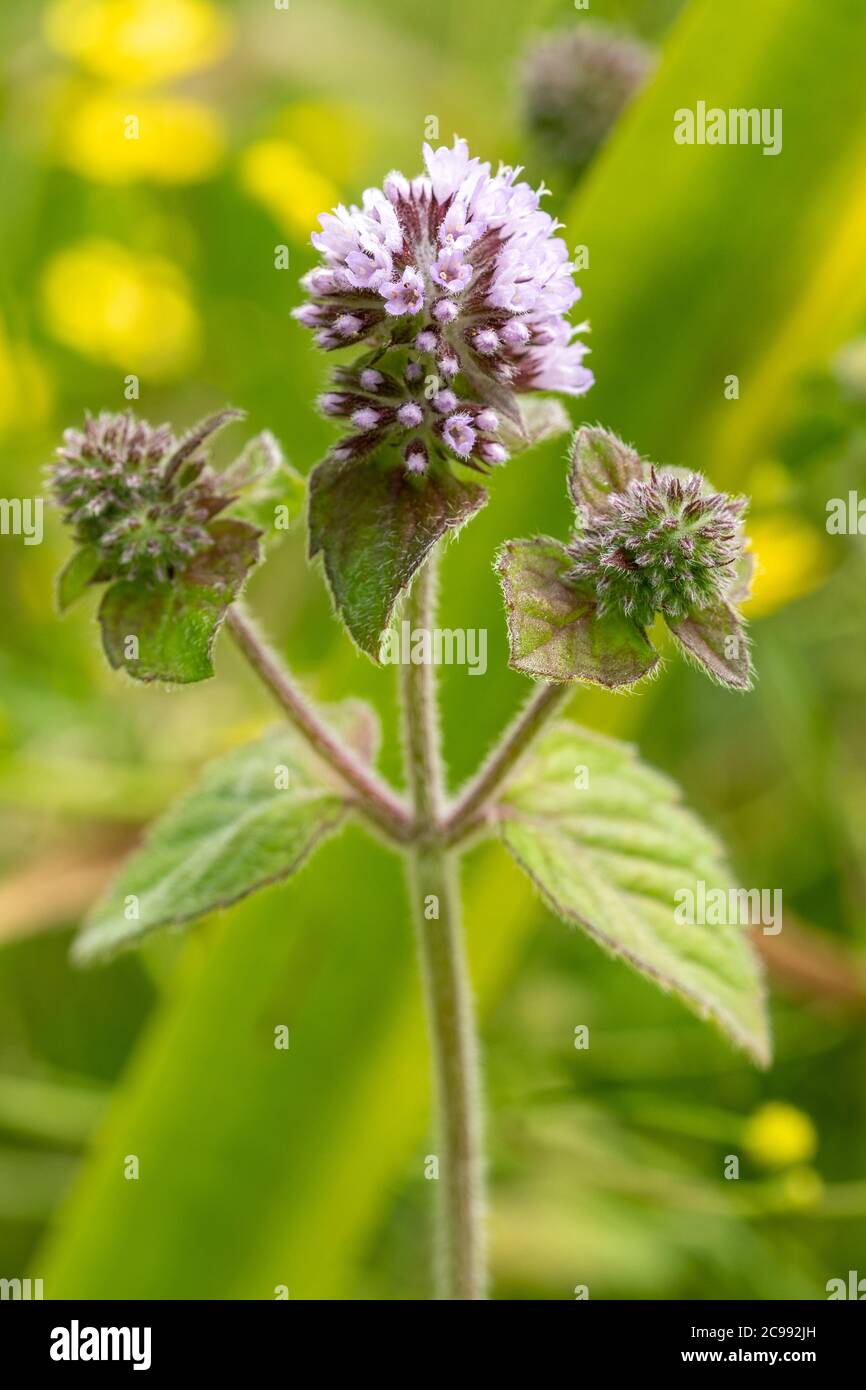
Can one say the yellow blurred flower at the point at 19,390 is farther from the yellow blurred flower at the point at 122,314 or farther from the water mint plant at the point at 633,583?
the water mint plant at the point at 633,583

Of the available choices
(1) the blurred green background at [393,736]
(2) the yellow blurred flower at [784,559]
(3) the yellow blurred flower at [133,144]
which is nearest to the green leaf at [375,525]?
(1) the blurred green background at [393,736]

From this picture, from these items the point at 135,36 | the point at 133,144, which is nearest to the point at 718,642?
the point at 133,144

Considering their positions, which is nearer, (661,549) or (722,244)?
(661,549)

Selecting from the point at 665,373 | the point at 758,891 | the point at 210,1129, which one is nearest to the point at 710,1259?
the point at 758,891

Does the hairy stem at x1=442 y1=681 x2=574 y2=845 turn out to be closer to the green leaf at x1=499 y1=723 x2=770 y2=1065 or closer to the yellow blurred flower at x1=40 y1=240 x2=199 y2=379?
the green leaf at x1=499 y1=723 x2=770 y2=1065

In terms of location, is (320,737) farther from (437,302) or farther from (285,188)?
(285,188)
